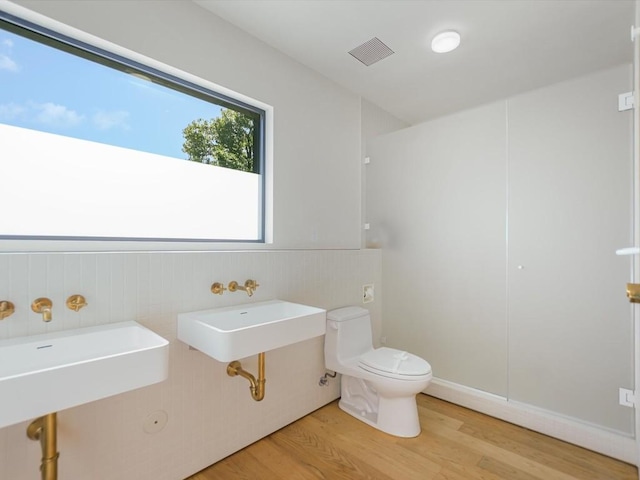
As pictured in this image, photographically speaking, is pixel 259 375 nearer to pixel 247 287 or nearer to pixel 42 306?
pixel 247 287

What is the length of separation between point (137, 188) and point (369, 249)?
1.76 m

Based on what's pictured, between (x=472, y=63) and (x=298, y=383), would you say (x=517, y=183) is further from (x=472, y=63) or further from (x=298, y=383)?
(x=298, y=383)

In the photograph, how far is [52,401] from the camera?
0.86 meters

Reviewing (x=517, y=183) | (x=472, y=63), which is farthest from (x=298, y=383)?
(x=472, y=63)

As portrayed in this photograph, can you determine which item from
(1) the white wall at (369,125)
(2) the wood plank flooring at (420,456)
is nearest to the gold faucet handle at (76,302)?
(2) the wood plank flooring at (420,456)

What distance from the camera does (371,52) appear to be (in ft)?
6.93

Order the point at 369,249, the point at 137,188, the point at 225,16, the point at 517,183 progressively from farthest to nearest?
the point at 369,249 < the point at 517,183 < the point at 225,16 < the point at 137,188

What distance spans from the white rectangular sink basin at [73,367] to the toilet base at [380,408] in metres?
1.42

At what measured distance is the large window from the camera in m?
1.30

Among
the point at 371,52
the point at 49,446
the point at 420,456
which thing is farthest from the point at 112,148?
the point at 420,456

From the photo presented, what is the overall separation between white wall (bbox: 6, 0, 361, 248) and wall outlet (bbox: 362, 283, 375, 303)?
0.39 m

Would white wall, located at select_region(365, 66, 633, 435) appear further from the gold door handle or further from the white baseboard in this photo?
the gold door handle

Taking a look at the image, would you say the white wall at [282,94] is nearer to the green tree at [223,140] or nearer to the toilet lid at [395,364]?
the green tree at [223,140]

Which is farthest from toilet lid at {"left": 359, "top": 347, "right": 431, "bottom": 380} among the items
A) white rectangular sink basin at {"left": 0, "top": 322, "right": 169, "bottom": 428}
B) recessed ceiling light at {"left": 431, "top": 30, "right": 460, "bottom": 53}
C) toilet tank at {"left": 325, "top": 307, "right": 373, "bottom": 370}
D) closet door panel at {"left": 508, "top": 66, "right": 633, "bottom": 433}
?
recessed ceiling light at {"left": 431, "top": 30, "right": 460, "bottom": 53}
